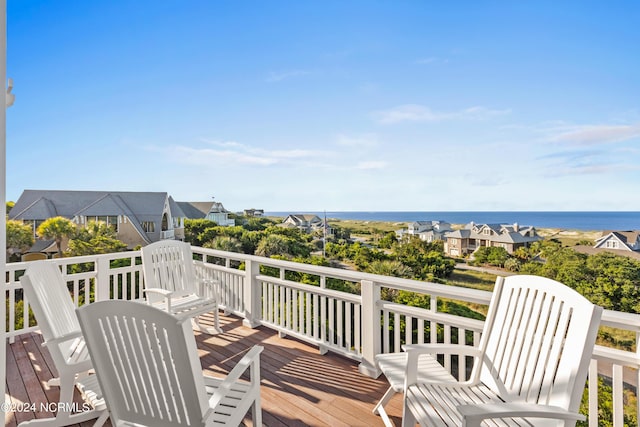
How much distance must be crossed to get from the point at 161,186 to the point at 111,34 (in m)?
5.59

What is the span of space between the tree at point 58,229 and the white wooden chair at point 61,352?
8.09 metres

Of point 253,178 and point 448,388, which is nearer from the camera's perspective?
point 448,388

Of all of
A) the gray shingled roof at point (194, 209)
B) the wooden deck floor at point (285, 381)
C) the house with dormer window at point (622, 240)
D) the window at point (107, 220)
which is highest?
the gray shingled roof at point (194, 209)

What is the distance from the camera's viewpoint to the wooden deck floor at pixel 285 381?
7.34 feet

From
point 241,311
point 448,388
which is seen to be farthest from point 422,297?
point 448,388

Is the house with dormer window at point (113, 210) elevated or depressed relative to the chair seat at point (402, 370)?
elevated

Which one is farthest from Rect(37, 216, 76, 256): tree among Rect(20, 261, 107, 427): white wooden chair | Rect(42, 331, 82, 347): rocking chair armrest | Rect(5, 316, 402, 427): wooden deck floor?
Rect(42, 331, 82, 347): rocking chair armrest

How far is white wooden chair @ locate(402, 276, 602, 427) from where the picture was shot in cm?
130

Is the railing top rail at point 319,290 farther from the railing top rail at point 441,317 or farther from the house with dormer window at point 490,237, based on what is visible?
the house with dormer window at point 490,237

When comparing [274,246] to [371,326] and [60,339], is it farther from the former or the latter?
[60,339]

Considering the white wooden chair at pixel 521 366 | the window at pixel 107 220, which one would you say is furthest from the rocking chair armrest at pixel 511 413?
the window at pixel 107 220

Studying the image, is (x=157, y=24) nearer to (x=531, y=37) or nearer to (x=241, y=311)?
(x=241, y=311)

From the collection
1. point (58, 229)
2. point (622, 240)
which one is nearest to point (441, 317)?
point (622, 240)

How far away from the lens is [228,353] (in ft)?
10.7
